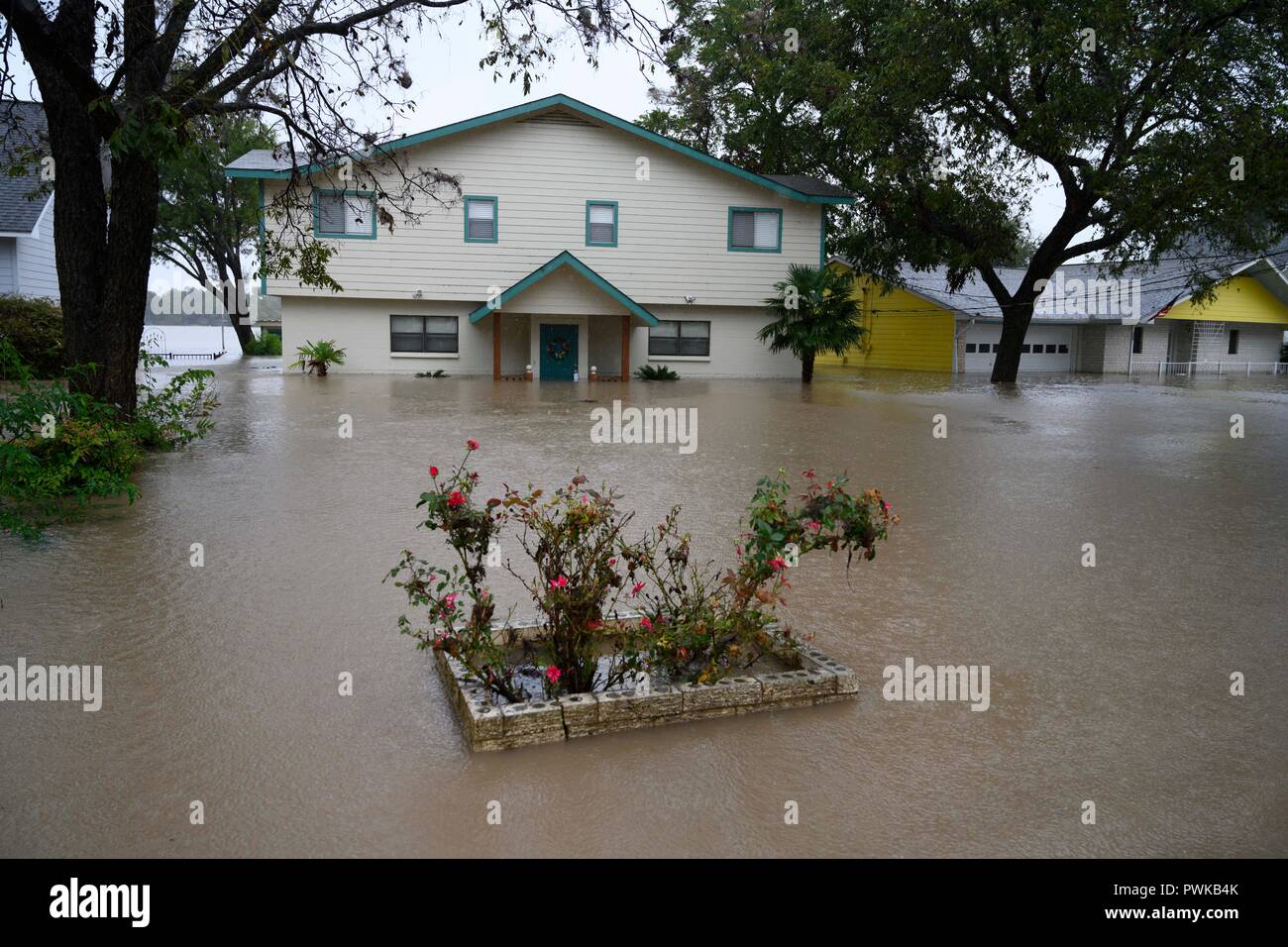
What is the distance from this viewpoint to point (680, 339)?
3102 cm

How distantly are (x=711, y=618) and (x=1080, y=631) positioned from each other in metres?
2.56

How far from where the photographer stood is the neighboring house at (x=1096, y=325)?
40.4 metres

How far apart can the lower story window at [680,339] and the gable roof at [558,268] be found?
7.41 feet

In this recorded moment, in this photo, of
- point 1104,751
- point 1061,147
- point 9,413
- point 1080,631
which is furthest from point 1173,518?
point 1061,147

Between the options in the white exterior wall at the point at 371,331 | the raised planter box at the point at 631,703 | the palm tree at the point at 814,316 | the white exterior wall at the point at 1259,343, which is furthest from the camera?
the white exterior wall at the point at 1259,343

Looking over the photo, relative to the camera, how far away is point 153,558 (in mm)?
7602

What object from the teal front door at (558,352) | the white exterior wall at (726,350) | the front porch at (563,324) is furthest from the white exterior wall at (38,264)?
the white exterior wall at (726,350)

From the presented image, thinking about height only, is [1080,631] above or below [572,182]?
below

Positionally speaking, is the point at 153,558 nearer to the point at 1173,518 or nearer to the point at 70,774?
the point at 70,774

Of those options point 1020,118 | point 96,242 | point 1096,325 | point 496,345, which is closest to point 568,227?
point 496,345

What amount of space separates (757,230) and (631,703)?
2725 cm

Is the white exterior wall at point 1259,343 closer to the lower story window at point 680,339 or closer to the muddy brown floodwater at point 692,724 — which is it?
the lower story window at point 680,339

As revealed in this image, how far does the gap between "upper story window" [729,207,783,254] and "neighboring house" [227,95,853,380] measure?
59 mm

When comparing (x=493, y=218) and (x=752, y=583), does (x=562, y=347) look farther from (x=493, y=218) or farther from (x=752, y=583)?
(x=752, y=583)
